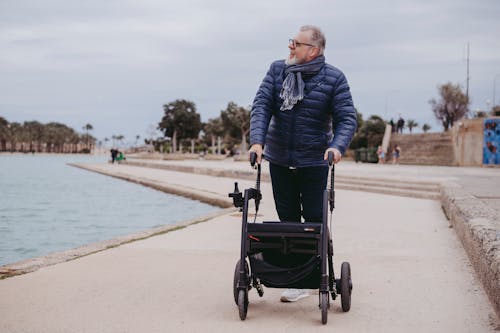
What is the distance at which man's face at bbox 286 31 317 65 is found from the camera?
379 cm

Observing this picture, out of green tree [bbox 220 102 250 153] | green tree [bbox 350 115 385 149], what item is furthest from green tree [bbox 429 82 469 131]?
green tree [bbox 220 102 250 153]

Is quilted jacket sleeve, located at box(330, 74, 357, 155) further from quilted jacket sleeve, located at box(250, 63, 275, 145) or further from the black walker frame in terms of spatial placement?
quilted jacket sleeve, located at box(250, 63, 275, 145)

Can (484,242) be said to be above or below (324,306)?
above

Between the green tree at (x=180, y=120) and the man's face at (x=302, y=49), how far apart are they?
90454mm

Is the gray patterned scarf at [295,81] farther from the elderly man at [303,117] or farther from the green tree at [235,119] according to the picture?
the green tree at [235,119]

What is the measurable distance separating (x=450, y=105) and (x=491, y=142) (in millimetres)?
39804

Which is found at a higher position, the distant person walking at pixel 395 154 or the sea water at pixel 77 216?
the distant person walking at pixel 395 154

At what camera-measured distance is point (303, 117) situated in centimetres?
385

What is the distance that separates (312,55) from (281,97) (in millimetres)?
336

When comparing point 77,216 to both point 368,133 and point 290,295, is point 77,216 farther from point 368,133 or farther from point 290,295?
point 368,133

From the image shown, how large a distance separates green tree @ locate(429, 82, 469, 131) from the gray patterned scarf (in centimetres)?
6907

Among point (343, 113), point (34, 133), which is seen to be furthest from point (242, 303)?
point (34, 133)

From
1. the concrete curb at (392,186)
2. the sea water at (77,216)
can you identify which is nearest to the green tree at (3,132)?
the sea water at (77,216)

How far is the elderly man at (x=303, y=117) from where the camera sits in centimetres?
380
